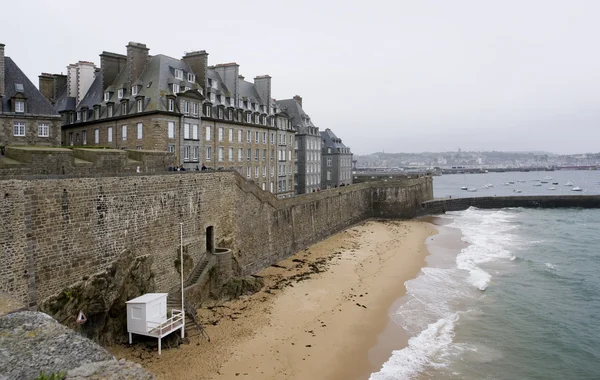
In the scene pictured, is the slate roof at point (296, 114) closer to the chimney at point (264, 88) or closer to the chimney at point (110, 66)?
the chimney at point (264, 88)

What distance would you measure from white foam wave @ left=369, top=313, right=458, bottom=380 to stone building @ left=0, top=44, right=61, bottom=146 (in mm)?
22175

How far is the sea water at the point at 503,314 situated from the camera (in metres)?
16.0

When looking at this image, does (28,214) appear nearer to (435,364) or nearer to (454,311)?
(435,364)

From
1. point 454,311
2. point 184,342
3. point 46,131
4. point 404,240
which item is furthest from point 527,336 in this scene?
point 46,131

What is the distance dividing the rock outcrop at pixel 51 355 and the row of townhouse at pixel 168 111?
17168mm

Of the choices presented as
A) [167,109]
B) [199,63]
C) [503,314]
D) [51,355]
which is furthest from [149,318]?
[199,63]

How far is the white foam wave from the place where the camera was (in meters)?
15.3

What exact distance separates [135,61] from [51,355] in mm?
28335

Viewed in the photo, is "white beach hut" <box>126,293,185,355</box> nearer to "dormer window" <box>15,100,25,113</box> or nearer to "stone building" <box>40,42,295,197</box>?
"stone building" <box>40,42,295,197</box>

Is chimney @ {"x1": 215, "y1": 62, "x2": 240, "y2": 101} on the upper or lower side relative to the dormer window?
upper

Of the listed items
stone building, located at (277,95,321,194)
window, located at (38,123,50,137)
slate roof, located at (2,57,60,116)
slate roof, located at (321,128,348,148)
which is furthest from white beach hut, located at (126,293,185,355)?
slate roof, located at (321,128,348,148)

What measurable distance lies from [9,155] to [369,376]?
16.2 meters

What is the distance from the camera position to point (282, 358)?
15969 mm

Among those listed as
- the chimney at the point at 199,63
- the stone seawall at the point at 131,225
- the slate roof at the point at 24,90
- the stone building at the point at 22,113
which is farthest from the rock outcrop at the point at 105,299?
the chimney at the point at 199,63
